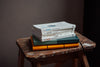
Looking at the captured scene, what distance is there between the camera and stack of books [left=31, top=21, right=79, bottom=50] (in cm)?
88

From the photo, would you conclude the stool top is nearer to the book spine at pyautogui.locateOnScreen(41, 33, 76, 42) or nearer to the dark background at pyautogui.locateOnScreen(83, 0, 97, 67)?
the book spine at pyautogui.locateOnScreen(41, 33, 76, 42)

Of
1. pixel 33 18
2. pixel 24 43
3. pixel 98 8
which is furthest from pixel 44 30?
pixel 98 8

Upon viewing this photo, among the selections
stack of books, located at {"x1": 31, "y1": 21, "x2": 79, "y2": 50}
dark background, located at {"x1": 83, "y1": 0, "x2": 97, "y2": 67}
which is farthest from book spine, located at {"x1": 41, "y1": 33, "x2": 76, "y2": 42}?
dark background, located at {"x1": 83, "y1": 0, "x2": 97, "y2": 67}

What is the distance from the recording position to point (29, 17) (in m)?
1.45

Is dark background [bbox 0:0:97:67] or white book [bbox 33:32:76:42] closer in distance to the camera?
white book [bbox 33:32:76:42]

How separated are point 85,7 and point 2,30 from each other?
88cm

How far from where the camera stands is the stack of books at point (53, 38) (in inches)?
34.6

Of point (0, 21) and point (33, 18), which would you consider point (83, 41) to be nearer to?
point (33, 18)

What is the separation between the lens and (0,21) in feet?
4.43

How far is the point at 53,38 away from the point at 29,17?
605mm

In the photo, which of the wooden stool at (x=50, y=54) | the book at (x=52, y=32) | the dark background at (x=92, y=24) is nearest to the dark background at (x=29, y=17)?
the dark background at (x=92, y=24)

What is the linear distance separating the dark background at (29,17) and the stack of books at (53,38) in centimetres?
51

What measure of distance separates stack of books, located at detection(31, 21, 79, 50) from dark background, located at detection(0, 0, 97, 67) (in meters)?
0.51

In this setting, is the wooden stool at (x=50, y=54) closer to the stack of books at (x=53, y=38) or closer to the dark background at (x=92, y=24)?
the stack of books at (x=53, y=38)
